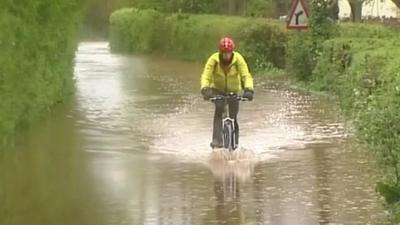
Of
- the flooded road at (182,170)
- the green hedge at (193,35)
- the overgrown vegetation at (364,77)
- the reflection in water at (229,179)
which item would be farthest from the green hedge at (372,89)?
the green hedge at (193,35)

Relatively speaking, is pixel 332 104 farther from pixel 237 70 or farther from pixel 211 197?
pixel 211 197

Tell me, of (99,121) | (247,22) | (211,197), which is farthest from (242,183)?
(247,22)

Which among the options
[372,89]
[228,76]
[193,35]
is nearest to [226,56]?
[228,76]

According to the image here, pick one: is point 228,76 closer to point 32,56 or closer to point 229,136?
point 229,136

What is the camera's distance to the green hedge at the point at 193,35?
33.0 m

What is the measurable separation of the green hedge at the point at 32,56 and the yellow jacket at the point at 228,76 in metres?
2.56

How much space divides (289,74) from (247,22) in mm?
6489

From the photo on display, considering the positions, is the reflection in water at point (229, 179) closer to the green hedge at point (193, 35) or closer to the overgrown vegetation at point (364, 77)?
the overgrown vegetation at point (364, 77)

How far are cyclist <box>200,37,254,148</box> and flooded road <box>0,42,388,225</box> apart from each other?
0.69 m

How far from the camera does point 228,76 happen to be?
14.5 meters

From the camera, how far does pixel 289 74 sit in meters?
29.2

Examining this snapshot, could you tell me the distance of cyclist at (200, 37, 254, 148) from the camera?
563 inches

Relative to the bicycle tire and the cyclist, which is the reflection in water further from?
the cyclist

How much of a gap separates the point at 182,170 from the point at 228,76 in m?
1.87
